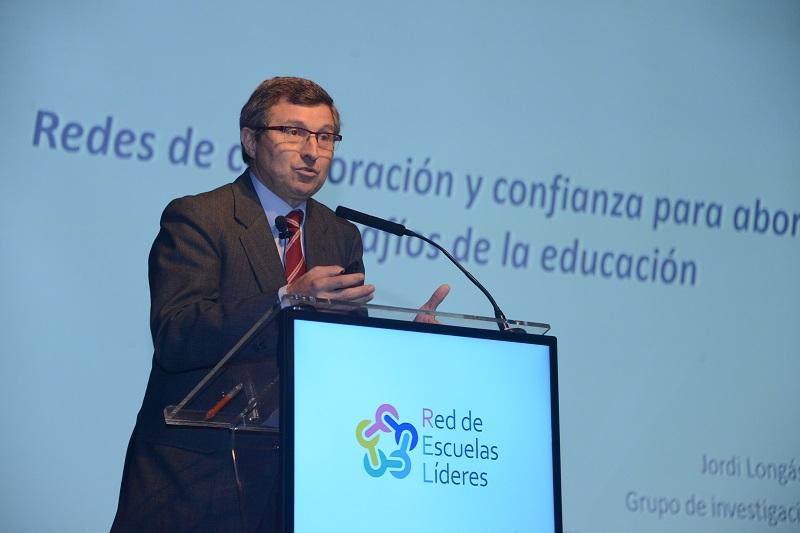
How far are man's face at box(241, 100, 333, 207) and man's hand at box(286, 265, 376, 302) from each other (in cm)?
78

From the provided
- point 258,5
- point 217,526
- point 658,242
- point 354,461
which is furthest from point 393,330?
point 658,242

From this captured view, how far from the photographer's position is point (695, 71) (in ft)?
15.8

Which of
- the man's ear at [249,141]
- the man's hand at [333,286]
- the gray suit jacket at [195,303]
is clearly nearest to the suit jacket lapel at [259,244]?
the gray suit jacket at [195,303]

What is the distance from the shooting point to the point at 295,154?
2795 mm

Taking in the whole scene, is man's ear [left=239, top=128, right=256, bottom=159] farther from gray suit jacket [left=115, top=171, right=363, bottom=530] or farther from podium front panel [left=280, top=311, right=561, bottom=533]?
podium front panel [left=280, top=311, right=561, bottom=533]

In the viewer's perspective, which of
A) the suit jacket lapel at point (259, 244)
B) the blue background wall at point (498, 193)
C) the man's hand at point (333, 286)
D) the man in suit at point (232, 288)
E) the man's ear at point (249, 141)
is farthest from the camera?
the blue background wall at point (498, 193)

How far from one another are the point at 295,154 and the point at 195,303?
0.61 meters

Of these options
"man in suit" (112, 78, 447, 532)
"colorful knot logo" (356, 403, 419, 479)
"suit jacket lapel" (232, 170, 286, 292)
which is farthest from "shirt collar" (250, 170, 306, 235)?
"colorful knot logo" (356, 403, 419, 479)

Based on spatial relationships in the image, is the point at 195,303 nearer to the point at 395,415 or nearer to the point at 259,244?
the point at 259,244

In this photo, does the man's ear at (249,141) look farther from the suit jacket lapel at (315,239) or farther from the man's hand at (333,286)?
the man's hand at (333,286)

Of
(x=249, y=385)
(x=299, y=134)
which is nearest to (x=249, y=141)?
(x=299, y=134)

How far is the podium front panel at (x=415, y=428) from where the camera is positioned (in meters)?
1.89

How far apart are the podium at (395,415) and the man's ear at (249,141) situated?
89 centimetres

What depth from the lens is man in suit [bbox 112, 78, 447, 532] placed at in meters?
2.20
